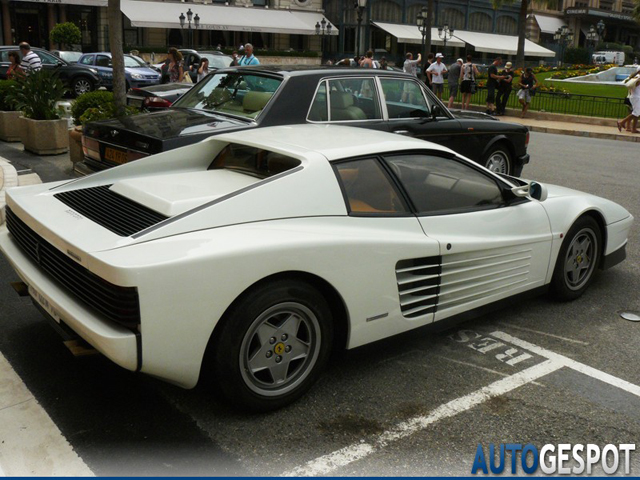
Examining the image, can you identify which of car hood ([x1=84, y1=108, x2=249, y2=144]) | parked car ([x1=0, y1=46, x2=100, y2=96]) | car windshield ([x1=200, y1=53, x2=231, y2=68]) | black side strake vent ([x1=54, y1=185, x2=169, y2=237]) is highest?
car windshield ([x1=200, y1=53, x2=231, y2=68])

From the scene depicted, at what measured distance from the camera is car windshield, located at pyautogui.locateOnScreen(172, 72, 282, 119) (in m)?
6.99

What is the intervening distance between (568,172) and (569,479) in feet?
30.9

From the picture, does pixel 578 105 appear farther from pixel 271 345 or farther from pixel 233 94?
pixel 271 345

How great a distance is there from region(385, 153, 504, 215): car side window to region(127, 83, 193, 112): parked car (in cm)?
755

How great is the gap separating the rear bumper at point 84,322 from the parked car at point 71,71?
20.0 meters

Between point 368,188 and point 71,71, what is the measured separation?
2084 centimetres

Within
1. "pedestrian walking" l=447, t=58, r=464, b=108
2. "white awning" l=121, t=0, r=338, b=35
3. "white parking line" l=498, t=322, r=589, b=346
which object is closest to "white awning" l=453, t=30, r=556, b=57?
"white awning" l=121, t=0, r=338, b=35

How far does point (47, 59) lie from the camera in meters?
22.7

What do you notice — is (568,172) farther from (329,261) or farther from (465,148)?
(329,261)

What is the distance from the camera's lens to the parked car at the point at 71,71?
2227cm

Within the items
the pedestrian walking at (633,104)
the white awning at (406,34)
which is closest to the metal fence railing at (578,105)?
the pedestrian walking at (633,104)

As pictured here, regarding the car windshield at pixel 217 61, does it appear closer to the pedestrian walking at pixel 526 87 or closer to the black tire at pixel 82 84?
the black tire at pixel 82 84

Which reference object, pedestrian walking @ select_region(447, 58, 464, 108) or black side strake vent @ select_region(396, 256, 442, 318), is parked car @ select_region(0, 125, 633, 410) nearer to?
black side strake vent @ select_region(396, 256, 442, 318)

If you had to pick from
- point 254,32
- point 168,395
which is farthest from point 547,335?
point 254,32
